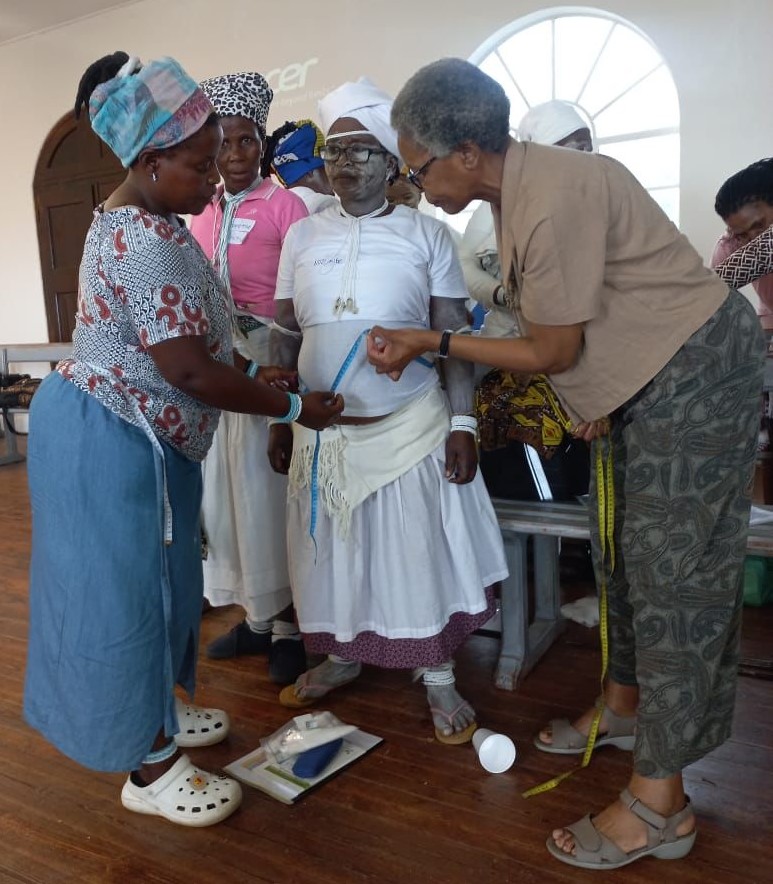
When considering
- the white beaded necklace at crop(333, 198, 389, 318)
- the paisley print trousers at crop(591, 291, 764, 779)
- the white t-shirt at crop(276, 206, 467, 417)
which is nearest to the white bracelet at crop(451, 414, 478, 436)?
the white t-shirt at crop(276, 206, 467, 417)

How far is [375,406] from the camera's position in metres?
2.06

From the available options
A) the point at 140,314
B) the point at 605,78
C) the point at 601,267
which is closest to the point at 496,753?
the point at 601,267

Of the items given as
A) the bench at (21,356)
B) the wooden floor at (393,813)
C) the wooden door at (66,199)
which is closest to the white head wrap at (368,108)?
the wooden floor at (393,813)

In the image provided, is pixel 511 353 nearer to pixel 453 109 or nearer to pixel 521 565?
pixel 453 109

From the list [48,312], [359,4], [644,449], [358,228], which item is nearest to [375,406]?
[358,228]

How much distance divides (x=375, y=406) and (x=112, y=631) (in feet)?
2.70

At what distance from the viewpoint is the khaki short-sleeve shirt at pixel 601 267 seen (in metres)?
1.39

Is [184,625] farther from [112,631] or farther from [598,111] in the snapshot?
[598,111]

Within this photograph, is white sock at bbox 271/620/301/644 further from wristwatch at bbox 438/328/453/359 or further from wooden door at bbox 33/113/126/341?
wooden door at bbox 33/113/126/341

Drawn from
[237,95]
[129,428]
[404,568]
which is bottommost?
[404,568]

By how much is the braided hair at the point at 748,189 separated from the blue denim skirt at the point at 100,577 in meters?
2.16

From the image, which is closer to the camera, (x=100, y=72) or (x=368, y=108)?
(x=100, y=72)

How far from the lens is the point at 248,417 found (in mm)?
2373

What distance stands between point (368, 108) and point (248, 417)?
90 cm
